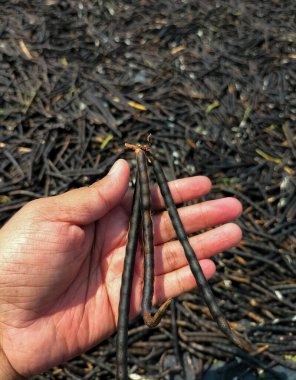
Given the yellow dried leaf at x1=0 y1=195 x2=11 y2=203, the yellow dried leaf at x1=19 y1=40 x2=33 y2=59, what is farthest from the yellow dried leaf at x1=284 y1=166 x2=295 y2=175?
the yellow dried leaf at x1=19 y1=40 x2=33 y2=59

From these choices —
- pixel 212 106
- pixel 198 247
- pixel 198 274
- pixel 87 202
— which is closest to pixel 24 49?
pixel 212 106


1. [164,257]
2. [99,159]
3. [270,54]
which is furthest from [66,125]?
[270,54]

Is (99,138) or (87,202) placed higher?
(87,202)

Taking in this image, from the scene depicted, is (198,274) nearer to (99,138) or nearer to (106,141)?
(106,141)

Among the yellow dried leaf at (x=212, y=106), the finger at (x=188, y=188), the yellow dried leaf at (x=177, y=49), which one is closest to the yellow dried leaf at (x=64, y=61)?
the yellow dried leaf at (x=177, y=49)

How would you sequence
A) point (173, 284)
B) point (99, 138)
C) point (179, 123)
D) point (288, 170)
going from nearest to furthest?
point (173, 284) < point (288, 170) < point (99, 138) < point (179, 123)

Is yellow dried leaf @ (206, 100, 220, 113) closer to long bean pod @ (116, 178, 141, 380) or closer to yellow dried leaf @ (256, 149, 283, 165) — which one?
yellow dried leaf @ (256, 149, 283, 165)
